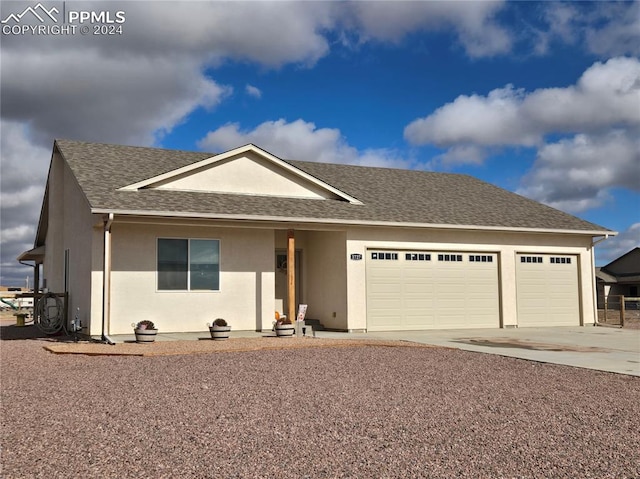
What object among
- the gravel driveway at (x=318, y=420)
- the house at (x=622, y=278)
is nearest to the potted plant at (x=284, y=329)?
the gravel driveway at (x=318, y=420)

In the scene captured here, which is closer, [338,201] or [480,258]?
[338,201]

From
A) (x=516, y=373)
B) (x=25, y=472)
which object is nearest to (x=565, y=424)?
(x=516, y=373)

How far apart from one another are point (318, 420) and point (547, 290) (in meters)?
15.7

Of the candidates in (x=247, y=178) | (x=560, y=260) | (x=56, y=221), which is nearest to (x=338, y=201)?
(x=247, y=178)

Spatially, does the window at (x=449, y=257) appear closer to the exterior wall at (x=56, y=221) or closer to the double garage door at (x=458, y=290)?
the double garage door at (x=458, y=290)

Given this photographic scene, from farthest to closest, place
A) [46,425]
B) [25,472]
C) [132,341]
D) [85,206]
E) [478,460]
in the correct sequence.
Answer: [85,206], [132,341], [46,425], [478,460], [25,472]

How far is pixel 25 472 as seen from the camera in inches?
187

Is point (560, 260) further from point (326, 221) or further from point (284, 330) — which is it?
point (284, 330)

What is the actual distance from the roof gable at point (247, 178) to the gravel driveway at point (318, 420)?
289 inches

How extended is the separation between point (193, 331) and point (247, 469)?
39.5 ft

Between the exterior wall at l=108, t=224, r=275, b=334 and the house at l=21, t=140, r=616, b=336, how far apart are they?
0.09ft

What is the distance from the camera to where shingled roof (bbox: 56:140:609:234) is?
15742mm

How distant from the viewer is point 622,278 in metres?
47.8

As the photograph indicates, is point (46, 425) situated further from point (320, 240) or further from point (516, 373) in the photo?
point (320, 240)
